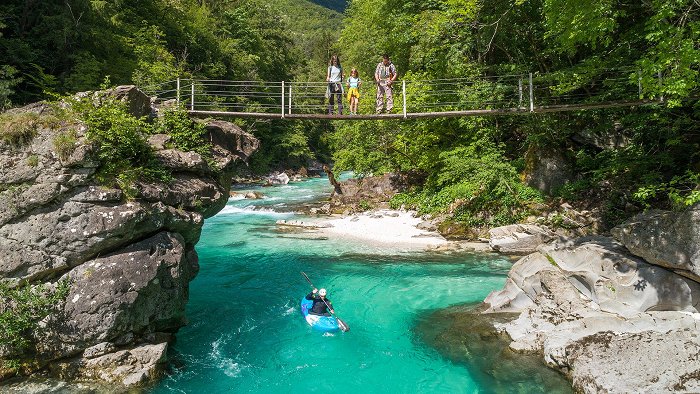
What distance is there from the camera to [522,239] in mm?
14320

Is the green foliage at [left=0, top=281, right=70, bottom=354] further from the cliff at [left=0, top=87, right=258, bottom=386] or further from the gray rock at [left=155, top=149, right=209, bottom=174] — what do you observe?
the gray rock at [left=155, top=149, right=209, bottom=174]

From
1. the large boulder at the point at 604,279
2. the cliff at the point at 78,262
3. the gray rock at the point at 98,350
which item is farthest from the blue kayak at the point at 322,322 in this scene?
the gray rock at the point at 98,350

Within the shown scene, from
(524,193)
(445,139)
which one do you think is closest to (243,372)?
(524,193)

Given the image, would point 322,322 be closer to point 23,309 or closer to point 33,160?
point 23,309

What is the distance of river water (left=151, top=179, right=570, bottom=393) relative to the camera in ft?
24.0

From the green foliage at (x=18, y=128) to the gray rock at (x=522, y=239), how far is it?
13.3m

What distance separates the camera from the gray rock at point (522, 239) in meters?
14.1

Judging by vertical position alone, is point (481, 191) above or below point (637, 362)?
above

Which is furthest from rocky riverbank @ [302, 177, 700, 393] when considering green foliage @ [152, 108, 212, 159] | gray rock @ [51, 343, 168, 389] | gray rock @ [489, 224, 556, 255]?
green foliage @ [152, 108, 212, 159]

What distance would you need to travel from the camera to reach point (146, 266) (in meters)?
7.32

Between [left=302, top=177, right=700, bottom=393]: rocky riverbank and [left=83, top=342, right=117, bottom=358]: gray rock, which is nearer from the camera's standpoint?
[left=302, top=177, right=700, bottom=393]: rocky riverbank

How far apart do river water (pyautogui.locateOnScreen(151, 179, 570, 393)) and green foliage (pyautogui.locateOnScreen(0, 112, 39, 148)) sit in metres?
4.91

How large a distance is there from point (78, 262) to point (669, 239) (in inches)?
436

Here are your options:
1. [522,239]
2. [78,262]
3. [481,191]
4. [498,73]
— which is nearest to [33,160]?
[78,262]
